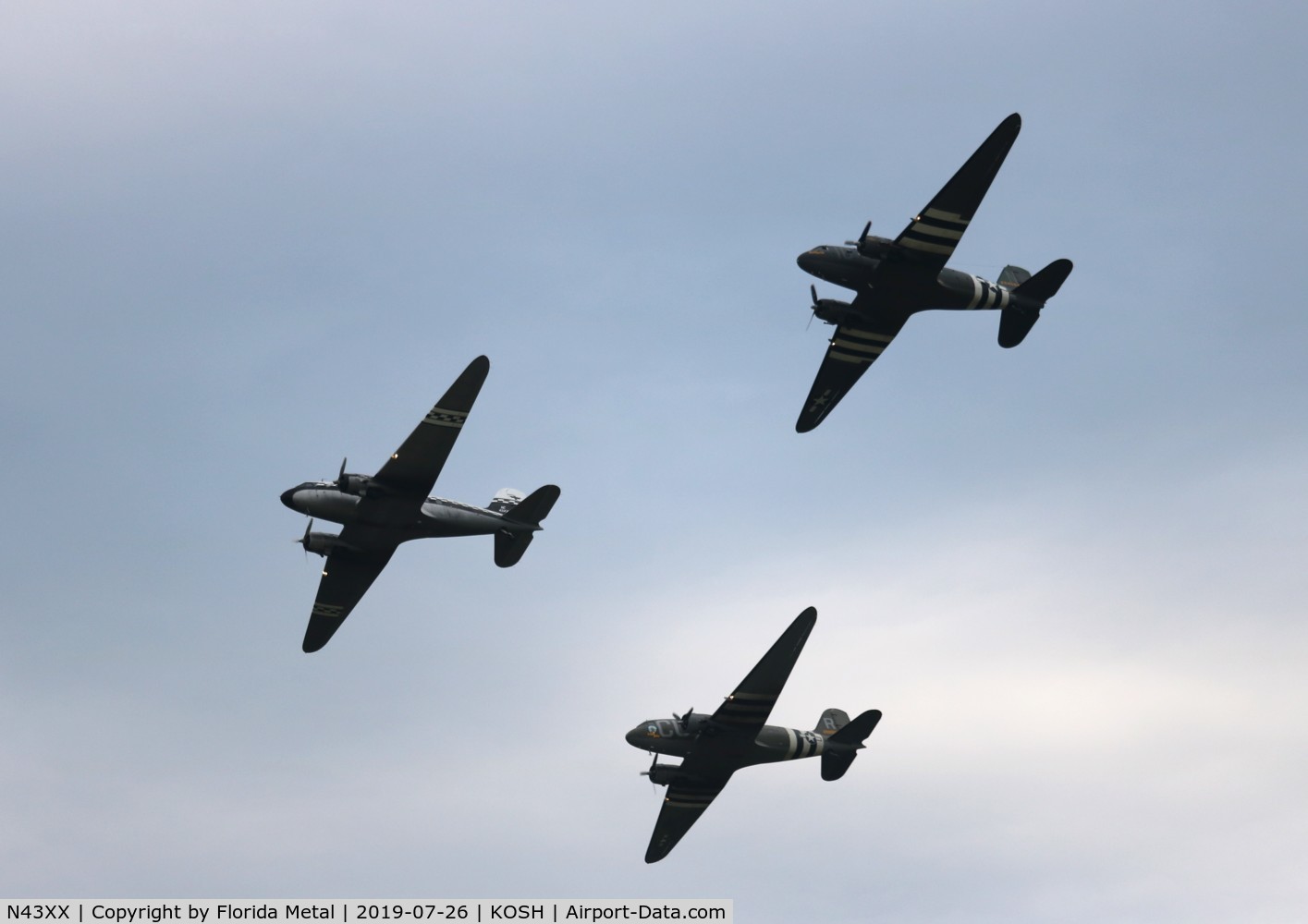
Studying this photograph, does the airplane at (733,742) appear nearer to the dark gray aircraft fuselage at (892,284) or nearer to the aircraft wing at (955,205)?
the dark gray aircraft fuselage at (892,284)

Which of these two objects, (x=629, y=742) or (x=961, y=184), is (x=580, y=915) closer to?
(x=629, y=742)

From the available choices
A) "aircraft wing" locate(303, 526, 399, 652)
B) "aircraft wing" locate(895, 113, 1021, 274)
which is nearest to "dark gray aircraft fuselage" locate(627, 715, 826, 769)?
"aircraft wing" locate(303, 526, 399, 652)

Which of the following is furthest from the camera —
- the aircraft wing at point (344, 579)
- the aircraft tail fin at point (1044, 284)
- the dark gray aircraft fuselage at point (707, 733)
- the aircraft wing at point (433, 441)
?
the aircraft tail fin at point (1044, 284)

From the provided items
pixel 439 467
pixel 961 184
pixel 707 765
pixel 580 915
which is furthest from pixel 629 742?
pixel 961 184

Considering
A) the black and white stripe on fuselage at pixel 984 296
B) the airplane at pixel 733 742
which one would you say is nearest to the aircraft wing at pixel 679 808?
the airplane at pixel 733 742

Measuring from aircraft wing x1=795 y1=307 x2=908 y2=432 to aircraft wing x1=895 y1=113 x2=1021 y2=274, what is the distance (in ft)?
14.4

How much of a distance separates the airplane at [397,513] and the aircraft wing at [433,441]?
4 centimetres

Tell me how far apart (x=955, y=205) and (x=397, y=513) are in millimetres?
29274

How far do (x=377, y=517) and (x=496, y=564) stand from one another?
21.8 feet

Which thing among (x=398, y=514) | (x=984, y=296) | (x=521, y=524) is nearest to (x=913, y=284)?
(x=984, y=296)

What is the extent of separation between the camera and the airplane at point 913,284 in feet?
247

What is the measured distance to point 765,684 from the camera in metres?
74.5

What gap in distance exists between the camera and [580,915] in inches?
2692

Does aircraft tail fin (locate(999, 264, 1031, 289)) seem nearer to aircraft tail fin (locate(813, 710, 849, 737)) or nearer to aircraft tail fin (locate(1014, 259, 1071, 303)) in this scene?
aircraft tail fin (locate(1014, 259, 1071, 303))
